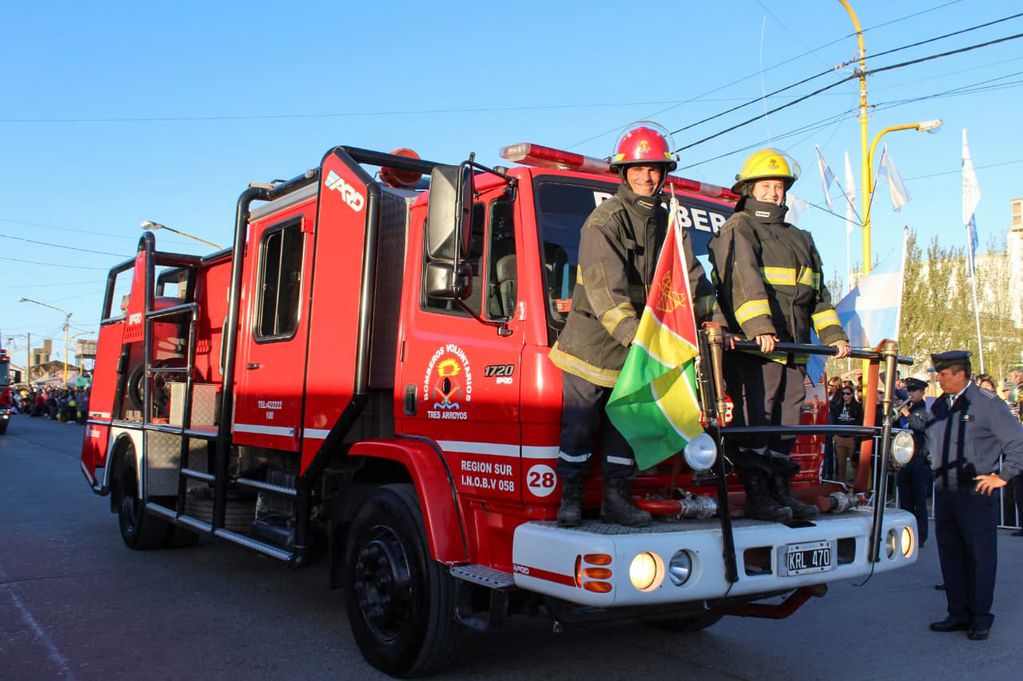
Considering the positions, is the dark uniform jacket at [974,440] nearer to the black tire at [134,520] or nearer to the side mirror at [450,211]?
the side mirror at [450,211]

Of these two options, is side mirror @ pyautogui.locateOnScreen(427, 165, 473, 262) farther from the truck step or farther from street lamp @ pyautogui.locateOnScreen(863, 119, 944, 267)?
street lamp @ pyautogui.locateOnScreen(863, 119, 944, 267)

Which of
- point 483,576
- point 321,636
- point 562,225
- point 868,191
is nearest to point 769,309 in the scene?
point 562,225

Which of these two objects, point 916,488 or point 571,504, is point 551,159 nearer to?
point 571,504

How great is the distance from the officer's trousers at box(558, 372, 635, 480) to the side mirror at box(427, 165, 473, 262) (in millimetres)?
779

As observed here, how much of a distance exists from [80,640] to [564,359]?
11.6 feet

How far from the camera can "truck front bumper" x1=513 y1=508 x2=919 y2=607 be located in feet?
12.2

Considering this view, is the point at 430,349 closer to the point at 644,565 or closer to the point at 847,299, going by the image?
the point at 644,565

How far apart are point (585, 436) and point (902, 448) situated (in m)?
1.65

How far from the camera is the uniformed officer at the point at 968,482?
19.5ft

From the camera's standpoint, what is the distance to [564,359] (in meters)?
4.21

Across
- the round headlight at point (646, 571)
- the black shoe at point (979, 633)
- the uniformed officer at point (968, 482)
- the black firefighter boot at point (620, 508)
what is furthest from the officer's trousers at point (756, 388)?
the black shoe at point (979, 633)

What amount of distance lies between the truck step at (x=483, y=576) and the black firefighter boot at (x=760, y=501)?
3.90 ft

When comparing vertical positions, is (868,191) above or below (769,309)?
above

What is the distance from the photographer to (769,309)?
443 cm
